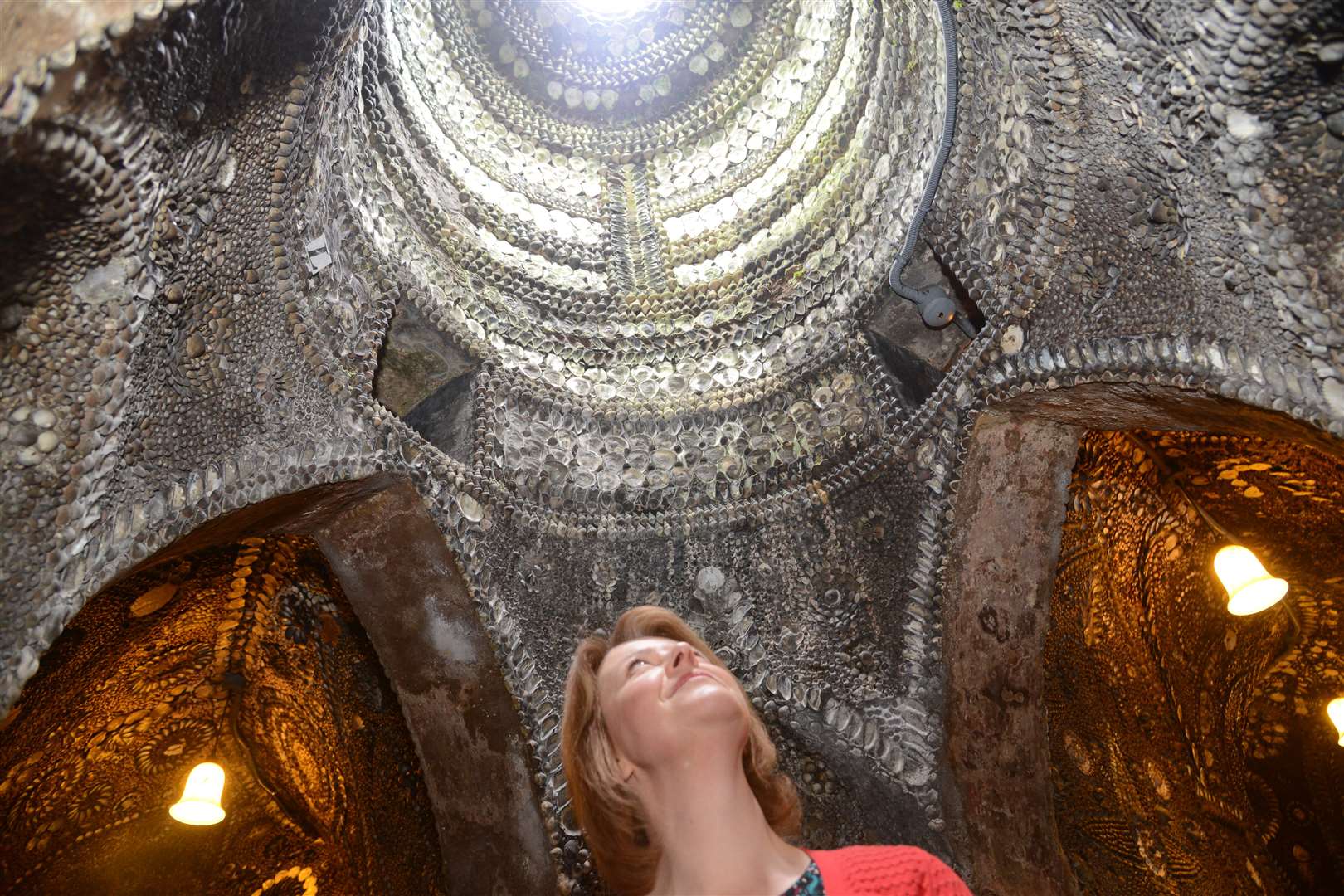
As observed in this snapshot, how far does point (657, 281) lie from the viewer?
4441 millimetres

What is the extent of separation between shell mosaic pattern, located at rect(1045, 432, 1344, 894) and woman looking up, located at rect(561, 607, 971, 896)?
2.03 m

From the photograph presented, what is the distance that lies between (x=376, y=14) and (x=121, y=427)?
218 cm

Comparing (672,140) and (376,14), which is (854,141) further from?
(376,14)

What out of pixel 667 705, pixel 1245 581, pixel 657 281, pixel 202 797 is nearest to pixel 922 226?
pixel 657 281

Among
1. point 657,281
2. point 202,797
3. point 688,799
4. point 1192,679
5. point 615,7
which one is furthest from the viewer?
point 615,7

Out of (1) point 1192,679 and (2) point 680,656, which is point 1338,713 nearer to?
(1) point 1192,679

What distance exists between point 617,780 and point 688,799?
20 cm

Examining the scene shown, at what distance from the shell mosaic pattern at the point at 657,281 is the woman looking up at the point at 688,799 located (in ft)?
4.05

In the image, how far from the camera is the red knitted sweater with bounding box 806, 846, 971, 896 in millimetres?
1883

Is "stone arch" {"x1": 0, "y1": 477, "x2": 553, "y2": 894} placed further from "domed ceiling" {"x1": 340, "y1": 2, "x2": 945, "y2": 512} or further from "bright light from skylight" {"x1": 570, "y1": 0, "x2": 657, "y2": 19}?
"bright light from skylight" {"x1": 570, "y1": 0, "x2": 657, "y2": 19}

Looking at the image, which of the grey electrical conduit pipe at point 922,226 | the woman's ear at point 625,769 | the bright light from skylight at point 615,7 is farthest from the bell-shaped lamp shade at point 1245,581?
the bright light from skylight at point 615,7

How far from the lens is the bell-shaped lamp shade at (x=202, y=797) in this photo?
153 inches

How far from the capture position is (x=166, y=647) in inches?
144

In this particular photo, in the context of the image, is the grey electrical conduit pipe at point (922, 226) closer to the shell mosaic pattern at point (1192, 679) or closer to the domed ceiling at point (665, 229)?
the domed ceiling at point (665, 229)
